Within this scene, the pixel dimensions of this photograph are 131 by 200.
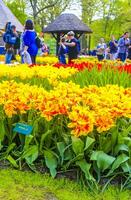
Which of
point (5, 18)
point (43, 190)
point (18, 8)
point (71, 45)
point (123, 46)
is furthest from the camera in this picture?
point (18, 8)

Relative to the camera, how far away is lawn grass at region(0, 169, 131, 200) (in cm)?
302

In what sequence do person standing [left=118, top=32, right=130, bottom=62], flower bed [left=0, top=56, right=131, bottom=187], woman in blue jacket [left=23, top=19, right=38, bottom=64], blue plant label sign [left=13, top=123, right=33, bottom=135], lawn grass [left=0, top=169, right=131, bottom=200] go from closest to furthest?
lawn grass [left=0, top=169, right=131, bottom=200]
flower bed [left=0, top=56, right=131, bottom=187]
blue plant label sign [left=13, top=123, right=33, bottom=135]
woman in blue jacket [left=23, top=19, right=38, bottom=64]
person standing [left=118, top=32, right=130, bottom=62]

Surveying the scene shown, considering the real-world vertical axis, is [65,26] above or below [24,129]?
below

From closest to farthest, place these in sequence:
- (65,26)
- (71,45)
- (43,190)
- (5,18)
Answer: (43,190) → (71,45) → (65,26) → (5,18)

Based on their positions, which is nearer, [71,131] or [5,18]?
[71,131]

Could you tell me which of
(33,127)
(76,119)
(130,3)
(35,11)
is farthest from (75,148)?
(130,3)

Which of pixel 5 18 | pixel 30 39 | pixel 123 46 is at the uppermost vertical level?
pixel 30 39

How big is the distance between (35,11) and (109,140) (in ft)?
146

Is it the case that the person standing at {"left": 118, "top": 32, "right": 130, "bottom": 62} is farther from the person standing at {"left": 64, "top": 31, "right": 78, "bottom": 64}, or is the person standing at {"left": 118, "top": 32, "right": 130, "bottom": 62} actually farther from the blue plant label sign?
the blue plant label sign

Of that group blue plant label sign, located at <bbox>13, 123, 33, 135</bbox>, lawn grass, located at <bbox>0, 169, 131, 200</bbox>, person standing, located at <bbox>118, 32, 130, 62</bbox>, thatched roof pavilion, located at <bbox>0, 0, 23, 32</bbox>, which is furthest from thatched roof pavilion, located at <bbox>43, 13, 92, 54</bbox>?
lawn grass, located at <bbox>0, 169, 131, 200</bbox>

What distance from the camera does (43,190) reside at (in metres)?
3.12

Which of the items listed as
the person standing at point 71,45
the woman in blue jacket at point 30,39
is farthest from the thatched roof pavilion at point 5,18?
the woman in blue jacket at point 30,39

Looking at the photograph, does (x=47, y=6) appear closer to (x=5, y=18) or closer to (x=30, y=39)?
(x=5, y=18)

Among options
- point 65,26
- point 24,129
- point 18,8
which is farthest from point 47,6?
point 24,129
